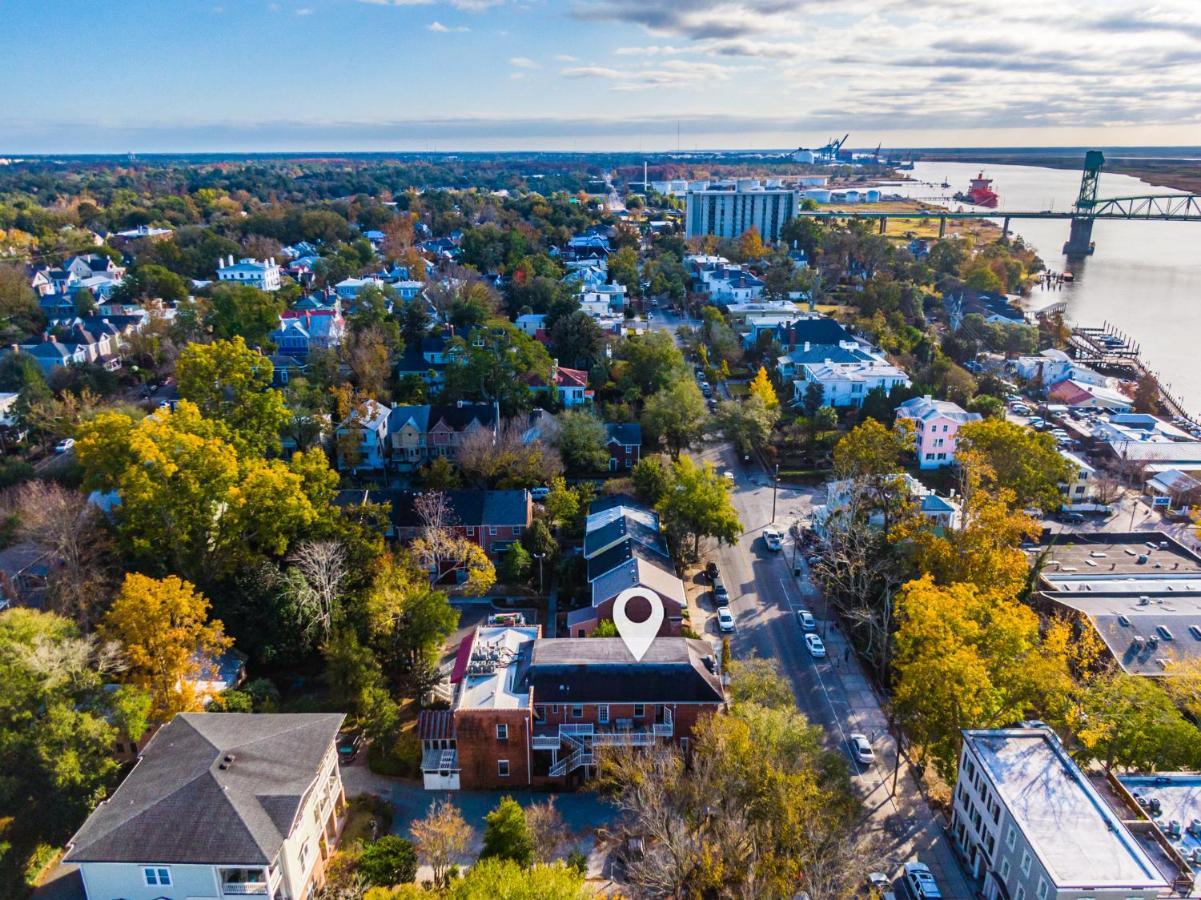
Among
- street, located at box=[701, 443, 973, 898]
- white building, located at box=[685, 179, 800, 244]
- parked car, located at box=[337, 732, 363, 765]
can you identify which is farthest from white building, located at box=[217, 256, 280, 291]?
white building, located at box=[685, 179, 800, 244]

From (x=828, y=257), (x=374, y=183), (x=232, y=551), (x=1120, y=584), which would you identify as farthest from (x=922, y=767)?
(x=374, y=183)

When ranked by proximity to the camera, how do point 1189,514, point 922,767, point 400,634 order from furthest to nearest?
1. point 1189,514
2. point 400,634
3. point 922,767

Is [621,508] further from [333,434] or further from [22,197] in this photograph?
[22,197]

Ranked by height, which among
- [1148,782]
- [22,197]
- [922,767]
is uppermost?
[22,197]

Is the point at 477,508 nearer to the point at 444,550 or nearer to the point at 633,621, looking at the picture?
the point at 444,550

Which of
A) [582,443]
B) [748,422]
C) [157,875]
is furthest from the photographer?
[748,422]

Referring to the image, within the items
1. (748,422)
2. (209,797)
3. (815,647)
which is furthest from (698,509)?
(209,797)

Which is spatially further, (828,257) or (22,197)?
(22,197)
